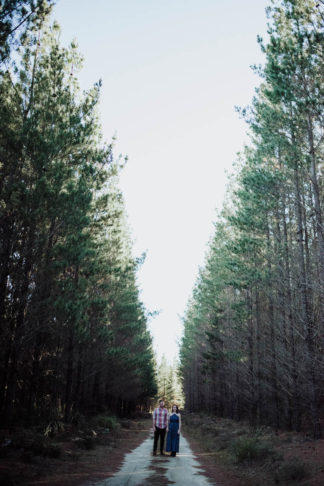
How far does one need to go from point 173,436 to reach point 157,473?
Answer: 13.5 feet

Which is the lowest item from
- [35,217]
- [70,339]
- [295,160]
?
[70,339]

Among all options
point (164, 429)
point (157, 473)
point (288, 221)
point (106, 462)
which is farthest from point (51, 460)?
point (288, 221)

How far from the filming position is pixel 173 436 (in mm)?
12195

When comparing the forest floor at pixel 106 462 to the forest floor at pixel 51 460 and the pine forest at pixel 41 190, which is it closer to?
the forest floor at pixel 51 460

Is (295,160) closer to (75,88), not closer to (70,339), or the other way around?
(75,88)

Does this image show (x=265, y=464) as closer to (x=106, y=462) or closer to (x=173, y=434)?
(x=173, y=434)

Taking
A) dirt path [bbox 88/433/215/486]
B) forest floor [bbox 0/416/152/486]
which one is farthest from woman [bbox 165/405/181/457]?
forest floor [bbox 0/416/152/486]

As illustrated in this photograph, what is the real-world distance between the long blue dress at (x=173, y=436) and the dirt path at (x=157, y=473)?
31.8 inches

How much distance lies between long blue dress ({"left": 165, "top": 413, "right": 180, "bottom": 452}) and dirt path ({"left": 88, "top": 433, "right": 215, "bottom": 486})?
0.81 metres

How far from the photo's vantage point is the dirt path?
7.15 m

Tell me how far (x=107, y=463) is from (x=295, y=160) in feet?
37.5

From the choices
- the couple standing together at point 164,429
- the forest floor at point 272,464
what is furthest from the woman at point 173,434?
the forest floor at point 272,464

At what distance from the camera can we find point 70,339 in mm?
15781

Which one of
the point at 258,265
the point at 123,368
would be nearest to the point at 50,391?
the point at 123,368
